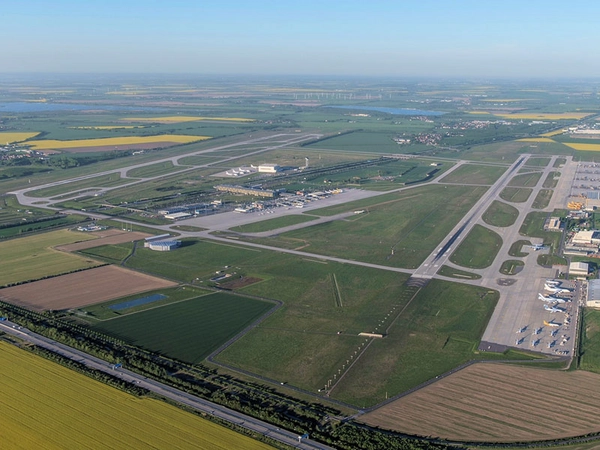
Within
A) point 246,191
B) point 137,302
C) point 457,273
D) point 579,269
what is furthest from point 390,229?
point 137,302

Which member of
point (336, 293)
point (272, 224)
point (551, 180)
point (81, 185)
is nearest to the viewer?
point (336, 293)

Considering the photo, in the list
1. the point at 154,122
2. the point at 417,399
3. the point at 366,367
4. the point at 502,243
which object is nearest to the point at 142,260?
the point at 366,367

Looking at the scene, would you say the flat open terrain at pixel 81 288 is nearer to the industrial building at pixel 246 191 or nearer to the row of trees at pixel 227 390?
the row of trees at pixel 227 390

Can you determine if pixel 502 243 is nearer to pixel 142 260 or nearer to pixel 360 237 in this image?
pixel 360 237

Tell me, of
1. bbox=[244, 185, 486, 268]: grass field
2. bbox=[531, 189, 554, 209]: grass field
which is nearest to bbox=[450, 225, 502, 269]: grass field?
bbox=[244, 185, 486, 268]: grass field

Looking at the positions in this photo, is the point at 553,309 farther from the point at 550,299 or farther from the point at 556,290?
the point at 556,290
